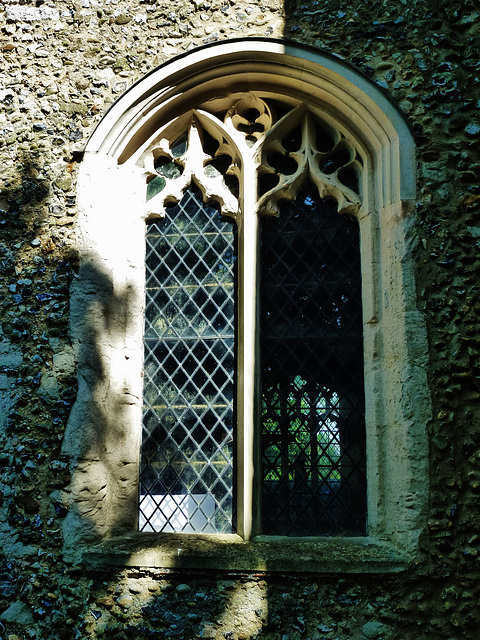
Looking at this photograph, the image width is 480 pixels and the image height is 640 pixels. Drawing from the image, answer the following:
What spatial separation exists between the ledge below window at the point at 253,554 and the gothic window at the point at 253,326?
139 mm

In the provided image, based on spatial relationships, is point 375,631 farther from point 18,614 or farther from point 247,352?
point 18,614

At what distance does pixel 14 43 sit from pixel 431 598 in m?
3.88

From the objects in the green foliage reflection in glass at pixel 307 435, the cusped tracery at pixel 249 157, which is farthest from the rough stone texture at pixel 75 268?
the green foliage reflection in glass at pixel 307 435

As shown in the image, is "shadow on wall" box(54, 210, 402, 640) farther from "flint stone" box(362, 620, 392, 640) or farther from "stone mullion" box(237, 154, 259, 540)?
"stone mullion" box(237, 154, 259, 540)

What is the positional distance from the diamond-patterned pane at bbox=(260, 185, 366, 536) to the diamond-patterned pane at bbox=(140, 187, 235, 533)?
8.9 inches

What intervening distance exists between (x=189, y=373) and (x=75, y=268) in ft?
2.83

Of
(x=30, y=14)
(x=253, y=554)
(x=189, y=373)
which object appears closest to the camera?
(x=253, y=554)

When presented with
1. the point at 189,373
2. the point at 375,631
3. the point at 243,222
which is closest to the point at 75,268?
the point at 189,373

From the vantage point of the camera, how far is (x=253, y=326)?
3510 mm

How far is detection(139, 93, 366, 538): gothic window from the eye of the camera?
3371mm

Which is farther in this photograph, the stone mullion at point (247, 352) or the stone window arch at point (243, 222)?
the stone mullion at point (247, 352)

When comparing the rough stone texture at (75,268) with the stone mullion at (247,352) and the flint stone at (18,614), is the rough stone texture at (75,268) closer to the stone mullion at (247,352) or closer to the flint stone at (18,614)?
the flint stone at (18,614)

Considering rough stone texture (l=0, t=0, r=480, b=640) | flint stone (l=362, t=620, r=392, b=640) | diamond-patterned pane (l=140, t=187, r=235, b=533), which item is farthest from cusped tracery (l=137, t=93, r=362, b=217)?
flint stone (l=362, t=620, r=392, b=640)

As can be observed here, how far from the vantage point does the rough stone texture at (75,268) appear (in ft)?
9.59
